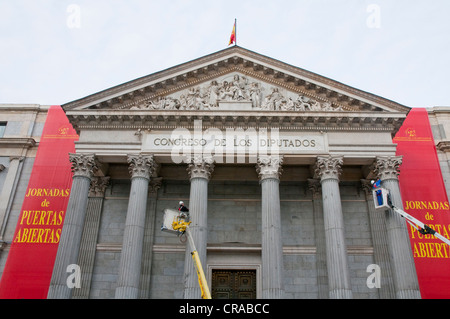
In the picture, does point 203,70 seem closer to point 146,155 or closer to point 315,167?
point 146,155

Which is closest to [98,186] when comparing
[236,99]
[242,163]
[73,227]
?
[73,227]

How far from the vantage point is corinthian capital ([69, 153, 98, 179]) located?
20.7 m

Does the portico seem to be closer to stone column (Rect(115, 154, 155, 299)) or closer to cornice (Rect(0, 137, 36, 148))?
stone column (Rect(115, 154, 155, 299))

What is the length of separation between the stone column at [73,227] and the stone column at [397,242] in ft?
47.1

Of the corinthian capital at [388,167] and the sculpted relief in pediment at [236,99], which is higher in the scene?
the sculpted relief in pediment at [236,99]

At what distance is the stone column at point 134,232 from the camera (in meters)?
18.1

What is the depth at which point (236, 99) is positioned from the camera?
22.2 m

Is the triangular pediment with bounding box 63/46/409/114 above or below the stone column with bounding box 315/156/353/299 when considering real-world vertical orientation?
above

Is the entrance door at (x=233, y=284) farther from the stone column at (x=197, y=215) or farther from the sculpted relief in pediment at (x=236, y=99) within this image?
the sculpted relief in pediment at (x=236, y=99)

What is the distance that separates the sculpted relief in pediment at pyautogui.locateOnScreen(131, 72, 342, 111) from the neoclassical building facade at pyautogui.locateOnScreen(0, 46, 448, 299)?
7 cm

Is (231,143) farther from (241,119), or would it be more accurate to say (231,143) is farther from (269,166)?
(269,166)

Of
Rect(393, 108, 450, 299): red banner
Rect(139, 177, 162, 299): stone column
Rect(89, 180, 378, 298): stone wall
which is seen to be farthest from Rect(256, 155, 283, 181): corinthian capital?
Rect(393, 108, 450, 299): red banner

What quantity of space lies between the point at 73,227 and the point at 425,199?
723 inches

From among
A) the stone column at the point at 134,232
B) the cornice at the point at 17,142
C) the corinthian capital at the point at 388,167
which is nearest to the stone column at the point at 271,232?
the corinthian capital at the point at 388,167
